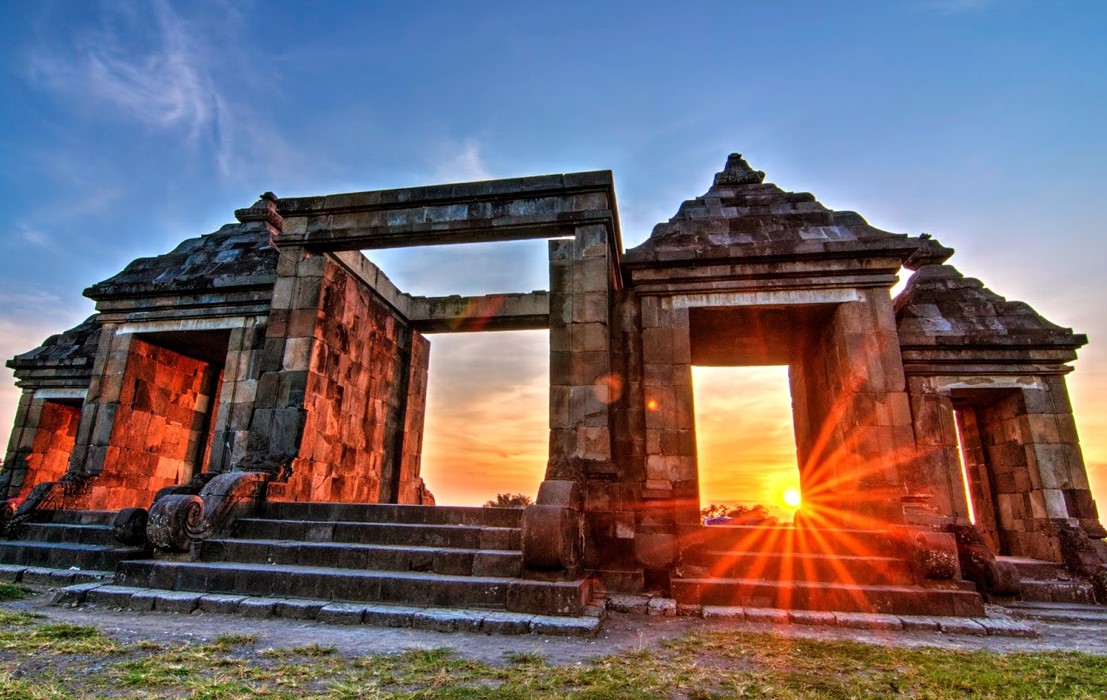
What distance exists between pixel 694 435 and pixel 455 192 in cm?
575

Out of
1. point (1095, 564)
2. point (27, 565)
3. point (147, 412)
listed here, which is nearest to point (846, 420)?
point (1095, 564)

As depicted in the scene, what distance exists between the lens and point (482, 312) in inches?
527

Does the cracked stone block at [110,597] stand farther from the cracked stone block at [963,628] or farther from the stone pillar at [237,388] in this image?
the cracked stone block at [963,628]

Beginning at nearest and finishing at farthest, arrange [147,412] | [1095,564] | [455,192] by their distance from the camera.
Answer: [1095,564], [455,192], [147,412]

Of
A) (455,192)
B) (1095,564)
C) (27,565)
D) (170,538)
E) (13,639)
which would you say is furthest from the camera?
(455,192)

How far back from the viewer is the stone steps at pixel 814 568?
6.68m

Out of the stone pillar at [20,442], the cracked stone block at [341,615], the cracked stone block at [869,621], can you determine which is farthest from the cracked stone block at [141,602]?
the stone pillar at [20,442]

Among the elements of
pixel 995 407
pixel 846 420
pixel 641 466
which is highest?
pixel 995 407

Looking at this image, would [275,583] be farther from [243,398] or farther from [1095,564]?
[1095,564]

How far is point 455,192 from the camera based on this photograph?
9695 millimetres

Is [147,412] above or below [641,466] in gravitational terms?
above

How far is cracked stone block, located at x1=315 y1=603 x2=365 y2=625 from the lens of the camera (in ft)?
17.2

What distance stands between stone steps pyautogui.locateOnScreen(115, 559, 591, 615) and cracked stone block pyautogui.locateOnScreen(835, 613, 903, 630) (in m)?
2.68

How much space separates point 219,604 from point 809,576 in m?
6.62
